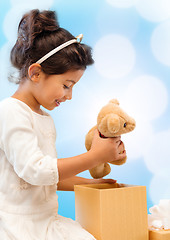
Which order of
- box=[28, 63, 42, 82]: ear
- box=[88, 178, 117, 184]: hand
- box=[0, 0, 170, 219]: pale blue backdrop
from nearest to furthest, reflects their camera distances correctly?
box=[28, 63, 42, 82]: ear → box=[88, 178, 117, 184]: hand → box=[0, 0, 170, 219]: pale blue backdrop

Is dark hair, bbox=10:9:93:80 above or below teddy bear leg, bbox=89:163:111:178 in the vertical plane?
above

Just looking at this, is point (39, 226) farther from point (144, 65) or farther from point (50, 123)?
point (144, 65)

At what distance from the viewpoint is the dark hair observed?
3.16ft

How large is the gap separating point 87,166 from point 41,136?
0.18m

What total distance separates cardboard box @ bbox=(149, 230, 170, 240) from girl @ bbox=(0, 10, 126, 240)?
0.20 meters

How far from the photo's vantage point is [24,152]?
827mm

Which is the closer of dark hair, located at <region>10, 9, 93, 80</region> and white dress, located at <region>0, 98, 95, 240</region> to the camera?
white dress, located at <region>0, 98, 95, 240</region>

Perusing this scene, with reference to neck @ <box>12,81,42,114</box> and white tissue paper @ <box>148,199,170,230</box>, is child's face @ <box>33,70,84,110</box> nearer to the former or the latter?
neck @ <box>12,81,42,114</box>

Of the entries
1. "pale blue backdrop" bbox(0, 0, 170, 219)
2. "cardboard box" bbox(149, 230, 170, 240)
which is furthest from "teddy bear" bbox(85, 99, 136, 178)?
"pale blue backdrop" bbox(0, 0, 170, 219)

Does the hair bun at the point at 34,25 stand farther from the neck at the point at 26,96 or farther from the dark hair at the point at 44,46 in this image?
the neck at the point at 26,96

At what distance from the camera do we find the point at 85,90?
6.57ft

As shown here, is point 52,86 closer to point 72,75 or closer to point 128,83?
point 72,75

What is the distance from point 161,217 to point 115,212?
23cm

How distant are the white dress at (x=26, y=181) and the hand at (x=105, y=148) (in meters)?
0.12
